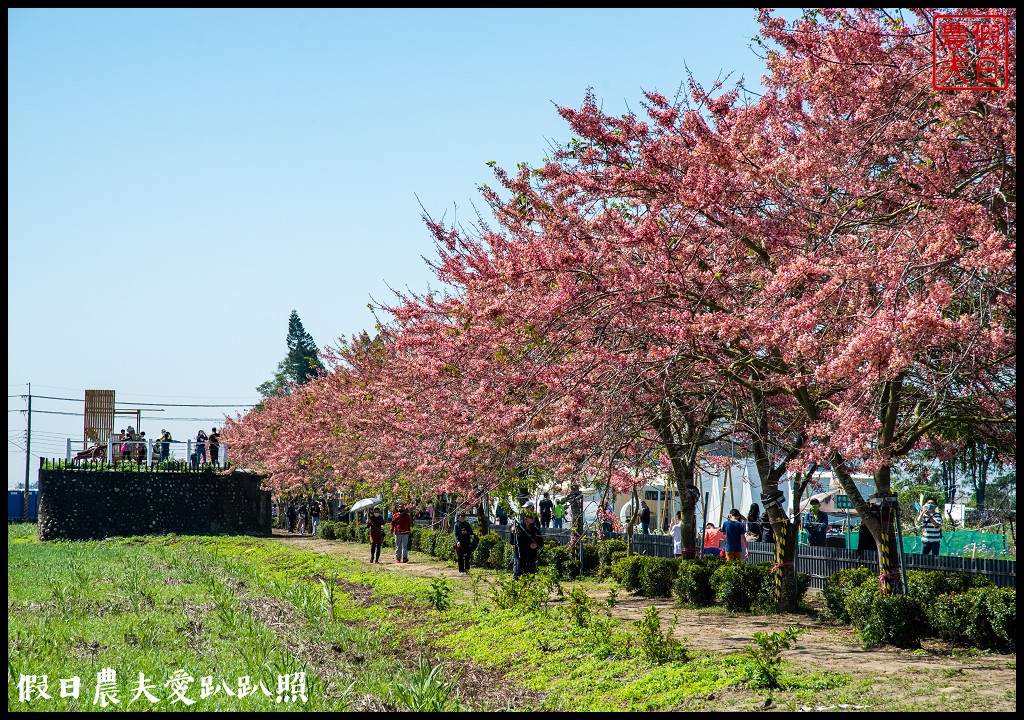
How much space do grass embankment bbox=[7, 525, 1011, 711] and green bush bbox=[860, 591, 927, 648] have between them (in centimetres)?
181

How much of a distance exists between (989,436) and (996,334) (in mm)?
4608

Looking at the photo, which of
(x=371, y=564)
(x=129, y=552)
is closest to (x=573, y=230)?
(x=371, y=564)

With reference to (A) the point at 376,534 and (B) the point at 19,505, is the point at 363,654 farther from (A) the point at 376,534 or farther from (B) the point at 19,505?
(B) the point at 19,505

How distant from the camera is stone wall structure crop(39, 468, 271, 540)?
40.0 meters

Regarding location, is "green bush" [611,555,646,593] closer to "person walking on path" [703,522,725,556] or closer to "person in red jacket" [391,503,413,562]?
"person walking on path" [703,522,725,556]

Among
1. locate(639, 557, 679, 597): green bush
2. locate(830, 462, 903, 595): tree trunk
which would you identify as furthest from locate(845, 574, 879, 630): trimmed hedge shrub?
locate(639, 557, 679, 597): green bush

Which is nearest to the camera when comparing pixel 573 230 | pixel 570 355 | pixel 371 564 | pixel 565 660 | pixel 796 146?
pixel 796 146

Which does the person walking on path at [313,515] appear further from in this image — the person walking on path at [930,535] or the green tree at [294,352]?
the green tree at [294,352]

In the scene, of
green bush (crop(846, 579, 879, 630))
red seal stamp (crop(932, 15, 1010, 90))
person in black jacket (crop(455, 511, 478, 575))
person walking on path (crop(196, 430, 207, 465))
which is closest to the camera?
red seal stamp (crop(932, 15, 1010, 90))

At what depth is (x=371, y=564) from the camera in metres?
25.6

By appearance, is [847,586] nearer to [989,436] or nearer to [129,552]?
[989,436]

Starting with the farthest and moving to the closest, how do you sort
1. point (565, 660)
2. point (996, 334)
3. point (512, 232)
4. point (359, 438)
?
1. point (359, 438)
2. point (512, 232)
3. point (565, 660)
4. point (996, 334)

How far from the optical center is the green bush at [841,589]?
44.2 ft

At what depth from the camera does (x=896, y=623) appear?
11156mm
